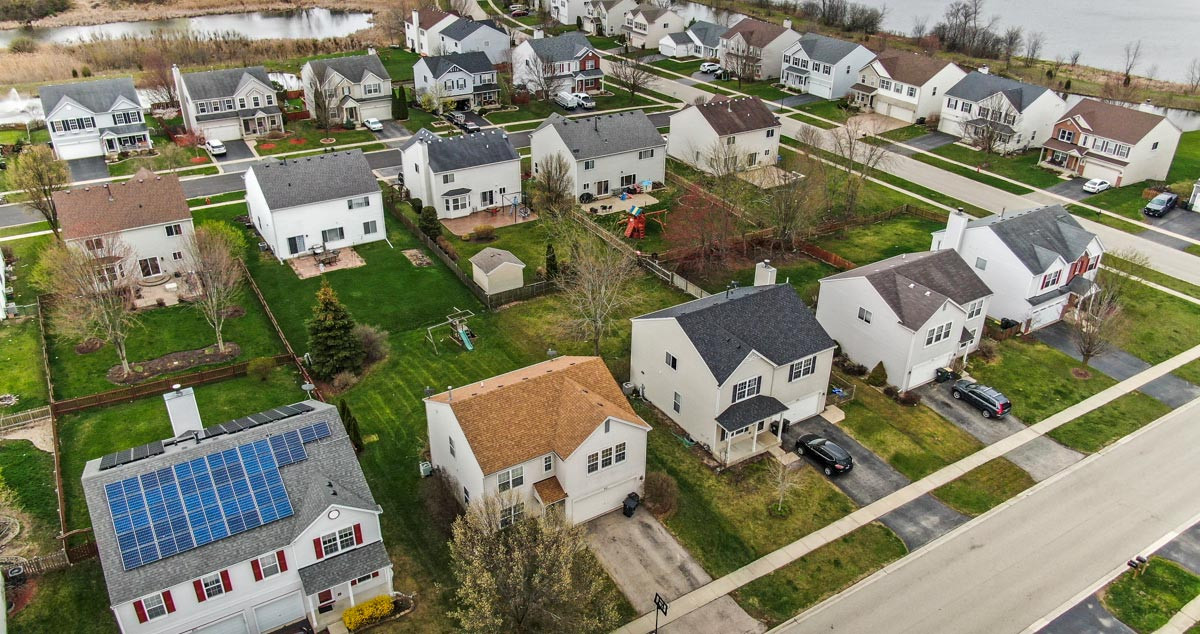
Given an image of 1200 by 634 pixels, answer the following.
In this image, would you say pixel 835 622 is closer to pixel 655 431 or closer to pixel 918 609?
pixel 918 609

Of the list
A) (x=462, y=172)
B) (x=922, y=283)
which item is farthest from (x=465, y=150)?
(x=922, y=283)

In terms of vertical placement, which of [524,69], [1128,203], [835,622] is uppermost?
[524,69]

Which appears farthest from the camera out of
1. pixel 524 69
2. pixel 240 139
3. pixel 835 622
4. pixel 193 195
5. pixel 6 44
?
pixel 6 44

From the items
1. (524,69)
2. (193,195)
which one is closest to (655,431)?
(193,195)

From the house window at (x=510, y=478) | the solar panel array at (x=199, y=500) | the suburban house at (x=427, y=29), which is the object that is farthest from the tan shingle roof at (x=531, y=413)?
the suburban house at (x=427, y=29)

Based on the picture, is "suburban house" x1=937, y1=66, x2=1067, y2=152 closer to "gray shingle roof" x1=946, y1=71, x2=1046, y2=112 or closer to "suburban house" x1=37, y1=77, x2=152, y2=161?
"gray shingle roof" x1=946, y1=71, x2=1046, y2=112

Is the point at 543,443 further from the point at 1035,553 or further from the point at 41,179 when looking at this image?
the point at 41,179

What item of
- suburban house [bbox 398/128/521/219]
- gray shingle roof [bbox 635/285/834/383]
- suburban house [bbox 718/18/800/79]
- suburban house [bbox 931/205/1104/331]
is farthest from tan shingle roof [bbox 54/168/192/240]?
suburban house [bbox 718/18/800/79]
